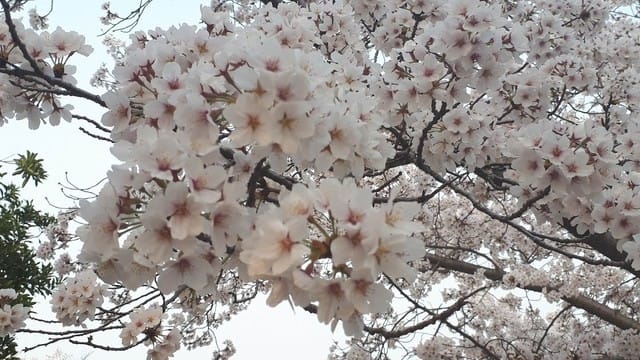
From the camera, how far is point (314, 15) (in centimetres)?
338

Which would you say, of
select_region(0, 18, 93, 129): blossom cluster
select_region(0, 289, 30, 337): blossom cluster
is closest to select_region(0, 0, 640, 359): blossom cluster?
select_region(0, 18, 93, 129): blossom cluster

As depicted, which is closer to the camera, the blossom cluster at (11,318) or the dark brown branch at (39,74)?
the dark brown branch at (39,74)

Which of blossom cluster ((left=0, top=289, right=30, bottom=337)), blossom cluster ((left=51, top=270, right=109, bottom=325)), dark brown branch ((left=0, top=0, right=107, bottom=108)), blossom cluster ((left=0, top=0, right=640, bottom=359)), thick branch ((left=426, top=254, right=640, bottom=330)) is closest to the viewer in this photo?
blossom cluster ((left=0, top=0, right=640, bottom=359))

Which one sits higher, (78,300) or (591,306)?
(591,306)

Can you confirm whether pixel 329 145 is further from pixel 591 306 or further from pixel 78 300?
pixel 591 306

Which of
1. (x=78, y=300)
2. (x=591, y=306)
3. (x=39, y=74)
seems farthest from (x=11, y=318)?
(x=591, y=306)

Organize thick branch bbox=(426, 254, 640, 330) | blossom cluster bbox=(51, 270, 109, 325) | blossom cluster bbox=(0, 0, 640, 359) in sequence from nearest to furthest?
blossom cluster bbox=(0, 0, 640, 359) → blossom cluster bbox=(51, 270, 109, 325) → thick branch bbox=(426, 254, 640, 330)

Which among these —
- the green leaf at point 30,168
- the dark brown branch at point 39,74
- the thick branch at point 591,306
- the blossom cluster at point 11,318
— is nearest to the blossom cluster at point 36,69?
the dark brown branch at point 39,74

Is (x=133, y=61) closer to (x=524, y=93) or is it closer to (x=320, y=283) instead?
(x=320, y=283)

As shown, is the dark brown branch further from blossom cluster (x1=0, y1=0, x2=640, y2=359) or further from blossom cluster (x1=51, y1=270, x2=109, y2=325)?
blossom cluster (x1=51, y1=270, x2=109, y2=325)

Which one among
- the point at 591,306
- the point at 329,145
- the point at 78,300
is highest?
the point at 591,306

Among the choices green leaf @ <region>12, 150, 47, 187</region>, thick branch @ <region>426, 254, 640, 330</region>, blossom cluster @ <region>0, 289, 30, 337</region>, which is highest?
green leaf @ <region>12, 150, 47, 187</region>

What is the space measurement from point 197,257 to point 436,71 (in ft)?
5.35

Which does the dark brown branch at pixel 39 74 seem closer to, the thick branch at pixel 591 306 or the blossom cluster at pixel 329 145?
the blossom cluster at pixel 329 145
